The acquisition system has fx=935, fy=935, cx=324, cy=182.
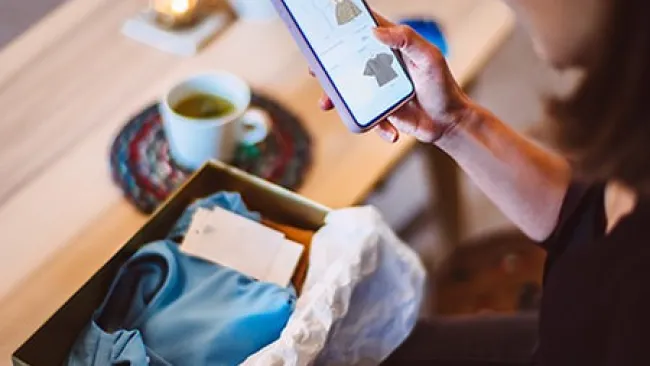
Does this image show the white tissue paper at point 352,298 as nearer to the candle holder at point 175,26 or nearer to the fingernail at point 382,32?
the fingernail at point 382,32

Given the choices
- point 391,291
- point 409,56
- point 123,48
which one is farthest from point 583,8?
point 123,48

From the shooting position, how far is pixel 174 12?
1.13 meters

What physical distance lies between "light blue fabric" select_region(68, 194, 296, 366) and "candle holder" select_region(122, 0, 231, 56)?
32 cm

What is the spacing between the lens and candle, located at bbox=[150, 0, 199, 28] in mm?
1127

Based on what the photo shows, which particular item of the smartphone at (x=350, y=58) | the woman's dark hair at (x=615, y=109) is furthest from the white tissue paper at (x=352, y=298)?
the woman's dark hair at (x=615, y=109)

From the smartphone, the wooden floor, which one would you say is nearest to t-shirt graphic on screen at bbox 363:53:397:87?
the smartphone

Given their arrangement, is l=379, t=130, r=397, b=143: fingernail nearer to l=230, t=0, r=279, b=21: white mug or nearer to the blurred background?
the blurred background

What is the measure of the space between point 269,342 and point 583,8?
1.27 feet

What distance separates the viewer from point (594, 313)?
0.83 meters

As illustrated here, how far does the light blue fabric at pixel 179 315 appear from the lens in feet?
2.64

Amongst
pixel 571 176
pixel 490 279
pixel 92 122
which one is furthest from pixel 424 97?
pixel 490 279

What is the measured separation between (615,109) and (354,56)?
10.6 inches

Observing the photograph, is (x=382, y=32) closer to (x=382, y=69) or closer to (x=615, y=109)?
(x=382, y=69)

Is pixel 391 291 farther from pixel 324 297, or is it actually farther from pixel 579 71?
pixel 579 71
